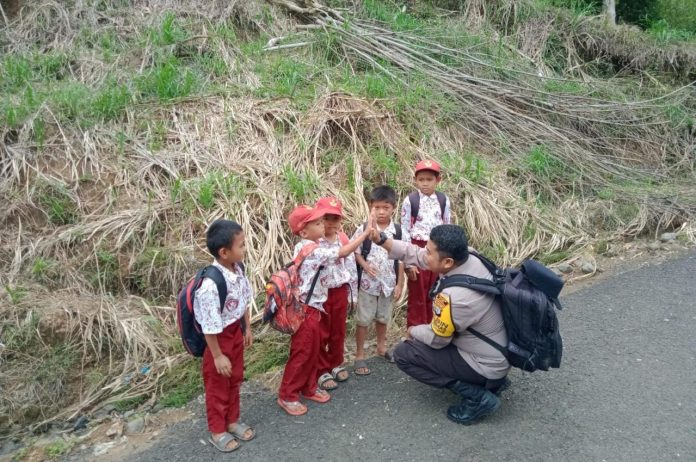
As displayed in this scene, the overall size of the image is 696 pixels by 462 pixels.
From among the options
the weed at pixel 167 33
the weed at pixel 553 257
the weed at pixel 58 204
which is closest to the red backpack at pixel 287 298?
the weed at pixel 58 204

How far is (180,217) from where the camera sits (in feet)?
15.8

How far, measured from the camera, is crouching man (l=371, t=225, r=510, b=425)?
3.16m

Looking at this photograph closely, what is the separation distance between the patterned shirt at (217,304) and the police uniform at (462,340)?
1147mm

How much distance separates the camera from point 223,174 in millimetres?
5168

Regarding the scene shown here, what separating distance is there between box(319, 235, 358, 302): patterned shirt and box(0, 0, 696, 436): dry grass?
115cm

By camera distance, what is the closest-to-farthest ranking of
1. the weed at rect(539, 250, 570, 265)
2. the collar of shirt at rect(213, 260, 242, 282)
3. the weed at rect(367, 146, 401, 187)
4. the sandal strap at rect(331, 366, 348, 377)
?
1. the collar of shirt at rect(213, 260, 242, 282)
2. the sandal strap at rect(331, 366, 348, 377)
3. the weed at rect(539, 250, 570, 265)
4. the weed at rect(367, 146, 401, 187)

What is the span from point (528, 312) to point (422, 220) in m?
1.31

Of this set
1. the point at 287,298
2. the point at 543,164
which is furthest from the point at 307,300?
the point at 543,164

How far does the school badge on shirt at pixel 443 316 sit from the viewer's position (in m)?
3.16

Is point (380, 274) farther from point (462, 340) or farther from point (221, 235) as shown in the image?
point (221, 235)

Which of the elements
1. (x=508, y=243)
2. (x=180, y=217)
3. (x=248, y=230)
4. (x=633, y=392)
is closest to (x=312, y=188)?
(x=248, y=230)

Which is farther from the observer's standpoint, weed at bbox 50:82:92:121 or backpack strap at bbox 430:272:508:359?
weed at bbox 50:82:92:121

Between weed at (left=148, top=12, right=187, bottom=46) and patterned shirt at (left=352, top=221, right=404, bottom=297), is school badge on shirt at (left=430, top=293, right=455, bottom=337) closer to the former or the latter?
patterned shirt at (left=352, top=221, right=404, bottom=297)

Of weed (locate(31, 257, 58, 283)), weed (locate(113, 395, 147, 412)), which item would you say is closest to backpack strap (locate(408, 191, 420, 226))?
weed (locate(113, 395, 147, 412))
